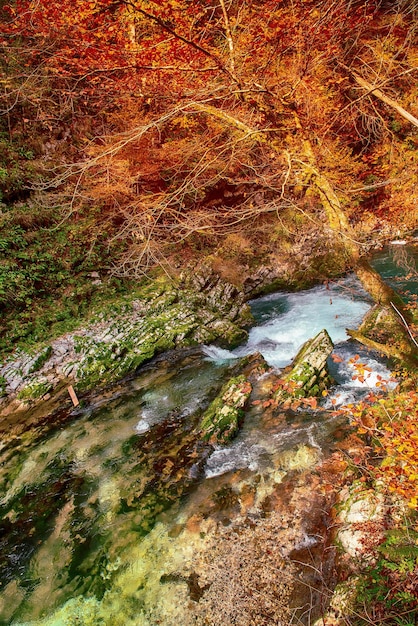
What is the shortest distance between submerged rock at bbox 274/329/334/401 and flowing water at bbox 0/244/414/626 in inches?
14.3

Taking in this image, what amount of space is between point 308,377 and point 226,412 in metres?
1.78

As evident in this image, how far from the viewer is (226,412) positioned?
19.9 feet

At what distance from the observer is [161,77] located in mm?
8039

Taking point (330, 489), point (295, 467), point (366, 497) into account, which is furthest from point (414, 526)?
point (295, 467)

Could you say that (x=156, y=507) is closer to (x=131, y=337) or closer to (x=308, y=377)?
(x=308, y=377)

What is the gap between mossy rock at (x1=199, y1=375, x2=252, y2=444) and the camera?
5.67 metres

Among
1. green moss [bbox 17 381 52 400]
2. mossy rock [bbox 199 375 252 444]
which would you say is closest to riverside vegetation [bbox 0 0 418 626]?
green moss [bbox 17 381 52 400]

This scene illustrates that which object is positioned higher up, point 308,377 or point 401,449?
point 401,449

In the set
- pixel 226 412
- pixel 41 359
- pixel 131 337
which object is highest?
pixel 41 359

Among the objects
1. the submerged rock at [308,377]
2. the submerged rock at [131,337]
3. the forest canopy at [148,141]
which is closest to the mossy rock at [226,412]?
the submerged rock at [308,377]

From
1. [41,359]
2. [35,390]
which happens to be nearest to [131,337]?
[41,359]

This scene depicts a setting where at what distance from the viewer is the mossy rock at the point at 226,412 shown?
567 centimetres

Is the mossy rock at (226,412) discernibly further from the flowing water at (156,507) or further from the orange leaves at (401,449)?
the orange leaves at (401,449)

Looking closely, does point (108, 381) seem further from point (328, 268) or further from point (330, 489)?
point (328, 268)
